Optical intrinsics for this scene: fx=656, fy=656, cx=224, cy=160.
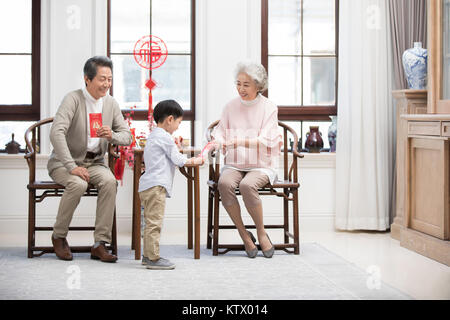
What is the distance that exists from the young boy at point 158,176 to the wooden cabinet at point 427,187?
1.49 meters

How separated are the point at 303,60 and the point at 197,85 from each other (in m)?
0.91

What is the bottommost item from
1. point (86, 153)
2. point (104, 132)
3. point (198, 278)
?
point (198, 278)

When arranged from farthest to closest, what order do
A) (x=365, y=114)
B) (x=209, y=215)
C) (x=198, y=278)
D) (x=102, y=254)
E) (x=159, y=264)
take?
(x=365, y=114), (x=209, y=215), (x=102, y=254), (x=159, y=264), (x=198, y=278)

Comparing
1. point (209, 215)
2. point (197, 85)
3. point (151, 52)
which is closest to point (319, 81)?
point (197, 85)

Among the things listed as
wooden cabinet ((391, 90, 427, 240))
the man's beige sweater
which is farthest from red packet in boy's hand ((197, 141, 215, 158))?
wooden cabinet ((391, 90, 427, 240))

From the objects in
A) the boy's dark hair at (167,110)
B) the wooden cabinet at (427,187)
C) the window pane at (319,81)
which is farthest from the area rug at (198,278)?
the window pane at (319,81)

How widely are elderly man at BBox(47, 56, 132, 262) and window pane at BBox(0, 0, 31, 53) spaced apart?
1.42m

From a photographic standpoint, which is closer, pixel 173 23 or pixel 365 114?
pixel 365 114

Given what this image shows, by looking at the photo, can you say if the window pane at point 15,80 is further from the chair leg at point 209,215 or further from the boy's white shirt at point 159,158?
the boy's white shirt at point 159,158

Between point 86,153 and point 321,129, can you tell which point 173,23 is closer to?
point 321,129

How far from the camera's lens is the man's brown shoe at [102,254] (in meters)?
3.83

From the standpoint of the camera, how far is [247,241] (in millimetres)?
4051

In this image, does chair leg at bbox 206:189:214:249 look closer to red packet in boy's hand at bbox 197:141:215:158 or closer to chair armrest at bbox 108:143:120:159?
red packet in boy's hand at bbox 197:141:215:158

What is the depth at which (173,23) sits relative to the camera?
17.2 feet
